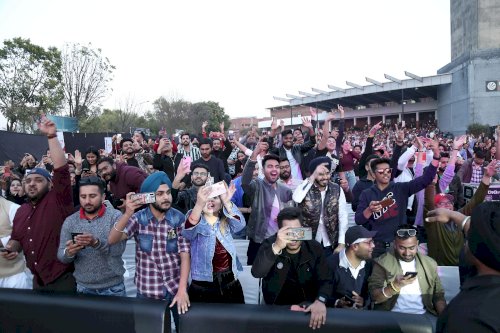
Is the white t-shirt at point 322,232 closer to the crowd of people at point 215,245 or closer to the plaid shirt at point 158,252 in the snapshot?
the crowd of people at point 215,245

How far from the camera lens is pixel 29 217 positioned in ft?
12.1

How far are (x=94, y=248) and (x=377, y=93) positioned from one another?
45.5 m

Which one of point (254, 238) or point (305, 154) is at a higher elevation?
point (305, 154)

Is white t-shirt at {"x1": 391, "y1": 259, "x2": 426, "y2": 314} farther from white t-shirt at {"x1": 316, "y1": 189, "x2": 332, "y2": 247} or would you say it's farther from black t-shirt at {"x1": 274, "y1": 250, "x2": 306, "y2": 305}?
white t-shirt at {"x1": 316, "y1": 189, "x2": 332, "y2": 247}

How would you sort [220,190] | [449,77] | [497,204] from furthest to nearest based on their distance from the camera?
[449,77] → [220,190] → [497,204]

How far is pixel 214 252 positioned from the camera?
346 centimetres

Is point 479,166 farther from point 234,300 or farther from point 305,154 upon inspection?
point 234,300

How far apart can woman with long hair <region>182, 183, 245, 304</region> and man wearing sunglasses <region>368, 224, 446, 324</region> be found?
1.22 meters

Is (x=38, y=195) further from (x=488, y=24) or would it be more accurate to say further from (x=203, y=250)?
(x=488, y=24)

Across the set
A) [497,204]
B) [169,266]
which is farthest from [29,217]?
[497,204]

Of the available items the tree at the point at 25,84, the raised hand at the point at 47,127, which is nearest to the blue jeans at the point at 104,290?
the raised hand at the point at 47,127

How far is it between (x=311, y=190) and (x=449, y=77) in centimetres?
4061

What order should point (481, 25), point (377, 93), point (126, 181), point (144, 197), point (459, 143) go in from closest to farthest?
1. point (144, 197)
2. point (126, 181)
3. point (459, 143)
4. point (481, 25)
5. point (377, 93)

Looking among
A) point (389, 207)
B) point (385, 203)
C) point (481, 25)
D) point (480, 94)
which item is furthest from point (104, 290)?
point (481, 25)
